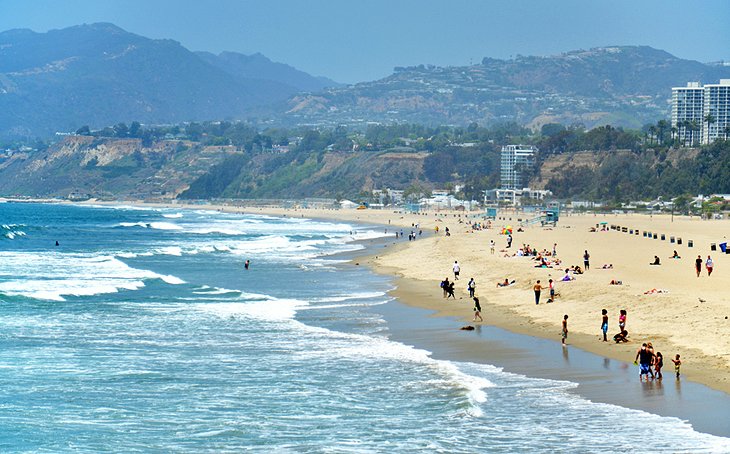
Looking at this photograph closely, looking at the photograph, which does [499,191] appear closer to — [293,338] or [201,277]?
[201,277]

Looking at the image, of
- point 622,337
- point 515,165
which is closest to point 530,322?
point 622,337

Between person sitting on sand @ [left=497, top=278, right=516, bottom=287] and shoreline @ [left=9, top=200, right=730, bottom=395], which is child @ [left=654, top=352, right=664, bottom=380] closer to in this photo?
shoreline @ [left=9, top=200, right=730, bottom=395]

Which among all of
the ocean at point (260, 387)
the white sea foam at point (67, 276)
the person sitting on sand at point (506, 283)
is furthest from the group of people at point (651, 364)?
the white sea foam at point (67, 276)

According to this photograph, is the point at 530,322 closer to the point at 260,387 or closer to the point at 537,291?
the point at 537,291

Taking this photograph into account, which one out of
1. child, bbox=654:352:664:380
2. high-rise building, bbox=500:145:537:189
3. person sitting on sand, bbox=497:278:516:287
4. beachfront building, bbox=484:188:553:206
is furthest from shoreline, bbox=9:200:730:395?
high-rise building, bbox=500:145:537:189

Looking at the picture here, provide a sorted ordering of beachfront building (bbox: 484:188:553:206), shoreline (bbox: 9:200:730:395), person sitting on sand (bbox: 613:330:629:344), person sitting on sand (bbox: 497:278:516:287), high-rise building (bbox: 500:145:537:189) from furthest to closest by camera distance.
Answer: high-rise building (bbox: 500:145:537:189) < beachfront building (bbox: 484:188:553:206) < person sitting on sand (bbox: 497:278:516:287) < person sitting on sand (bbox: 613:330:629:344) < shoreline (bbox: 9:200:730:395)

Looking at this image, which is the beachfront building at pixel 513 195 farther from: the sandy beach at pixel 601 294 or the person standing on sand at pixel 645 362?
the person standing on sand at pixel 645 362
